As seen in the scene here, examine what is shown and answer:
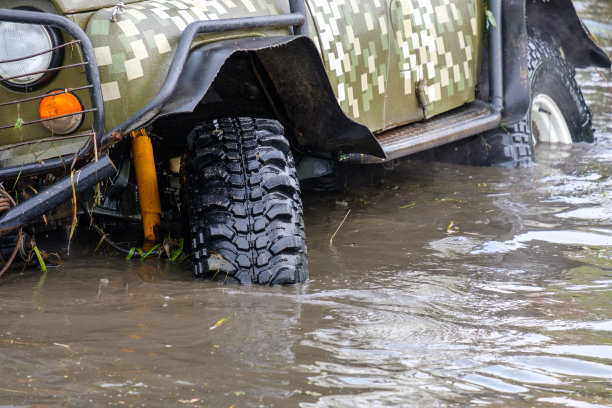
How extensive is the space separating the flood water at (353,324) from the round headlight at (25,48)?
0.75 metres

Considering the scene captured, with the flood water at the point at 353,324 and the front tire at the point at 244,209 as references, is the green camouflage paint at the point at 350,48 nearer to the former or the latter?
the front tire at the point at 244,209

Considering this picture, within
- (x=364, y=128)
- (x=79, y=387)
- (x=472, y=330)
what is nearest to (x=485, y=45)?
(x=364, y=128)

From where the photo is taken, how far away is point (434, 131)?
4535mm

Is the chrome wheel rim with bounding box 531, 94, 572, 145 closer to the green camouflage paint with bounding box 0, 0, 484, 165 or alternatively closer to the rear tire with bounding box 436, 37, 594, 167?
the rear tire with bounding box 436, 37, 594, 167

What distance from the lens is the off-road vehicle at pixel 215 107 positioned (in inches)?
117

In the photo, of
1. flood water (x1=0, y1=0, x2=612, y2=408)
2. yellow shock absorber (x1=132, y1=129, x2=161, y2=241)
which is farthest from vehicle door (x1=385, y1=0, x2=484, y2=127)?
yellow shock absorber (x1=132, y1=129, x2=161, y2=241)

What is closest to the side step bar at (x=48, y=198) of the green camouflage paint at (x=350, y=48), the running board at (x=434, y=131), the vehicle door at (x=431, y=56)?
the green camouflage paint at (x=350, y=48)

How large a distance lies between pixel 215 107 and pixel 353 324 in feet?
4.49

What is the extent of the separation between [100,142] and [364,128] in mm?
1121

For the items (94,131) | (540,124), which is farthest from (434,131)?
(94,131)

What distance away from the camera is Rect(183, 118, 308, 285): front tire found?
3225 mm

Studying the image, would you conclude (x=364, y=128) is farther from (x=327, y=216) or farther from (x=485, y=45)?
(x=485, y=45)

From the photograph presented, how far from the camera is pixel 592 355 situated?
2.60 m

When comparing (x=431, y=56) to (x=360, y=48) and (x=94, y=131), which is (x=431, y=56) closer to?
(x=360, y=48)
